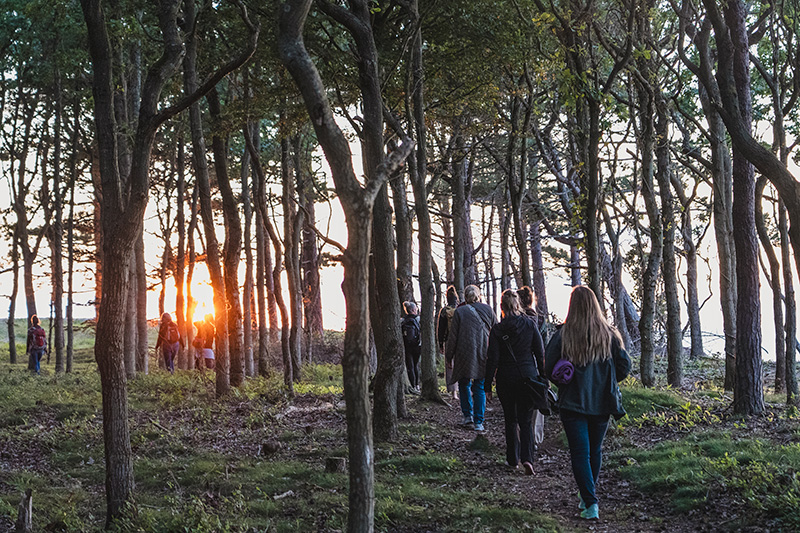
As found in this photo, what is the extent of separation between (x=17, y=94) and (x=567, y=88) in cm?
2259

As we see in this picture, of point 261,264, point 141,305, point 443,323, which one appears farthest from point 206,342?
point 443,323

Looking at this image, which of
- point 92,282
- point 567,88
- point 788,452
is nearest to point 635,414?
point 788,452

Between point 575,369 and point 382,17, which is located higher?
point 382,17

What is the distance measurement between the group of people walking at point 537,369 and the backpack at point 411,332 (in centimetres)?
199

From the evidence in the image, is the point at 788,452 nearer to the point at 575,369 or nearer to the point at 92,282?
the point at 575,369

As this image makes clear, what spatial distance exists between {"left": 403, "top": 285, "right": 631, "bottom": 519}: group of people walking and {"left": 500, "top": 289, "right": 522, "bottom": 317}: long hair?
0.01 m

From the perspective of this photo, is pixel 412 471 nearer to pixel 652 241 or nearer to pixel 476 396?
pixel 476 396

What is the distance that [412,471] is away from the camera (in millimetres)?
8633

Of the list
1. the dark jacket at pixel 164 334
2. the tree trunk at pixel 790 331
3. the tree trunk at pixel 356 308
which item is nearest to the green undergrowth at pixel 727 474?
the tree trunk at pixel 356 308

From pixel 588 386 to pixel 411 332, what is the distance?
30.3ft

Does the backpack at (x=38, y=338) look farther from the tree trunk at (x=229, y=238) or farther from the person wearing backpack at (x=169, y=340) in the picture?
the tree trunk at (x=229, y=238)

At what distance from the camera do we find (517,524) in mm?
6285

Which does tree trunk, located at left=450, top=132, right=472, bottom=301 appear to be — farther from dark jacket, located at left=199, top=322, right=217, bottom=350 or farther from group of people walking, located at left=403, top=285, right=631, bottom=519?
dark jacket, located at left=199, top=322, right=217, bottom=350

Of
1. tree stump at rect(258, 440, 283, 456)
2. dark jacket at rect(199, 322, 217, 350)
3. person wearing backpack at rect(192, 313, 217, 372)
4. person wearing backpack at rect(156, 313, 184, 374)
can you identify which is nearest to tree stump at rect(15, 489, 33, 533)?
tree stump at rect(258, 440, 283, 456)
